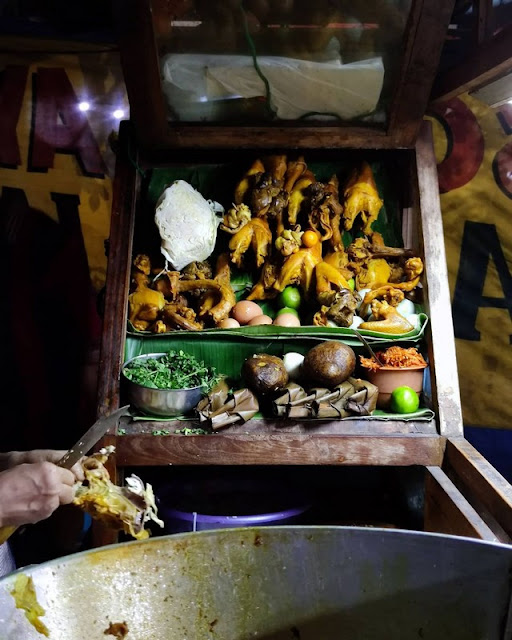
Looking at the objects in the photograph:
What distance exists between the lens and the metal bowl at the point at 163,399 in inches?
100

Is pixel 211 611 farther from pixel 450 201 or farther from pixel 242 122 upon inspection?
pixel 450 201

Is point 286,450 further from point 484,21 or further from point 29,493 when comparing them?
point 484,21

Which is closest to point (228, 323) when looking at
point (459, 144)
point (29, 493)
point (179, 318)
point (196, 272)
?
point (179, 318)

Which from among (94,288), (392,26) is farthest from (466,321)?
(94,288)

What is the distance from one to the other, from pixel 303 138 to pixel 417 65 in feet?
2.12

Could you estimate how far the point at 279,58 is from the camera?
2.74m

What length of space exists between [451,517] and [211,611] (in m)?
1.07

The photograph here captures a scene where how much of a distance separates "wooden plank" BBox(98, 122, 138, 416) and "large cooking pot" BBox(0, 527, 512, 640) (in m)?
1.24

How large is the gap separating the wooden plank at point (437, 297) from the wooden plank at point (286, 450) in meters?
0.16

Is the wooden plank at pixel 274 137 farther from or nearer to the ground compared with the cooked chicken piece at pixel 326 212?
farther from the ground

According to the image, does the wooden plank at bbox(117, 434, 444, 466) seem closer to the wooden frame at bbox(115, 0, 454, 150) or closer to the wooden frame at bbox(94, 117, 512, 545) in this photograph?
the wooden frame at bbox(94, 117, 512, 545)

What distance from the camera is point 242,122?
3.01m

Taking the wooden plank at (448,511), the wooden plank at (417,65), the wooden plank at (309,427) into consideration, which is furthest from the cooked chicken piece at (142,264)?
the wooden plank at (448,511)

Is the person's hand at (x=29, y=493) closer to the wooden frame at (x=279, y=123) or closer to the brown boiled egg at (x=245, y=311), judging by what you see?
the brown boiled egg at (x=245, y=311)
